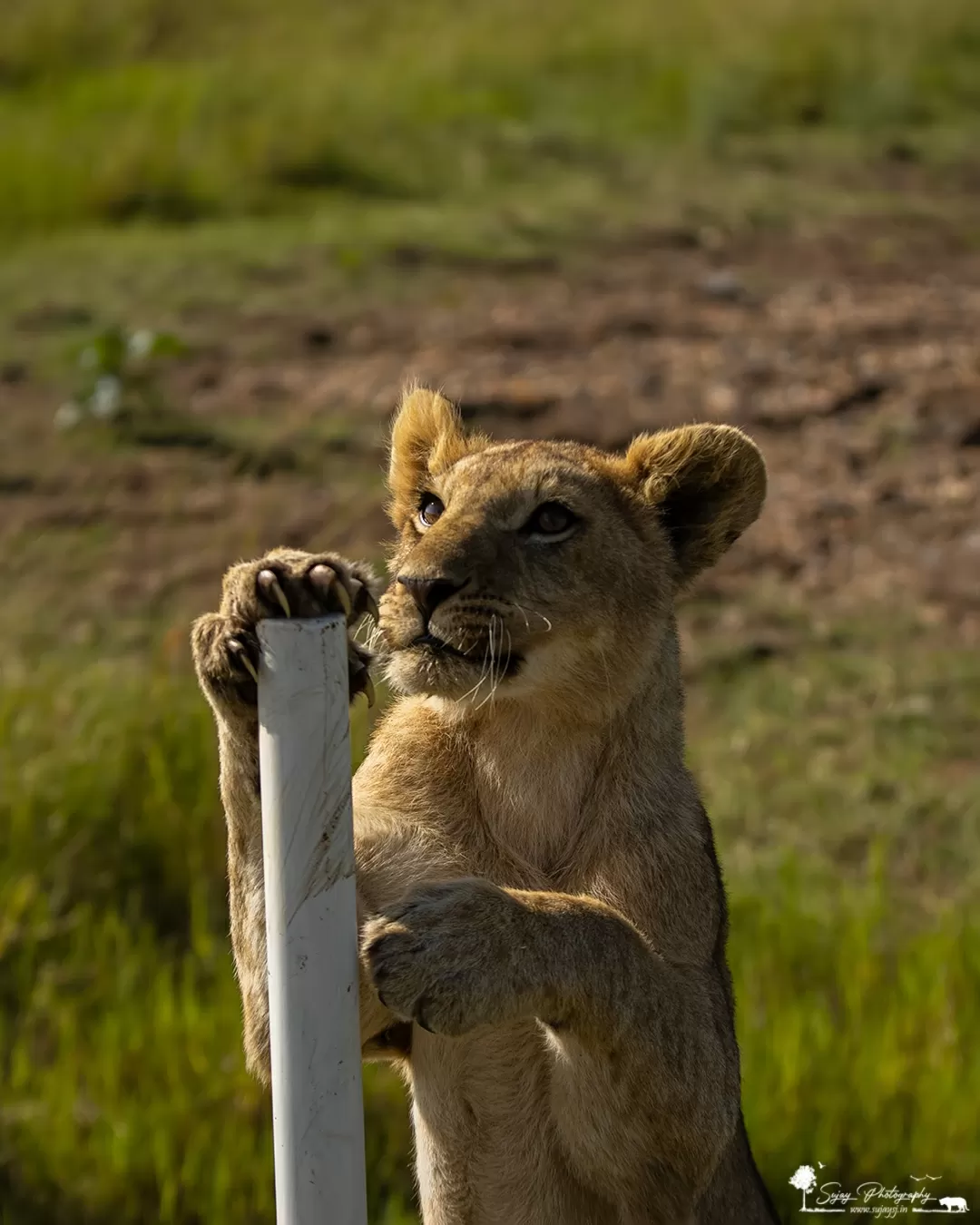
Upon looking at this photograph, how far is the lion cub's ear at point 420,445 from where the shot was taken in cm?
444

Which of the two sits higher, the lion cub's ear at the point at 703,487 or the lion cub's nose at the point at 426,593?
the lion cub's ear at the point at 703,487

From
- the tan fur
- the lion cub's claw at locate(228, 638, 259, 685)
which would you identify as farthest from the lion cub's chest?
the lion cub's claw at locate(228, 638, 259, 685)

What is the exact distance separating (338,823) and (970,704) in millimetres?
6246

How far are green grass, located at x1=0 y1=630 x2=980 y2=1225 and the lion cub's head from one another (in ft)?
7.00

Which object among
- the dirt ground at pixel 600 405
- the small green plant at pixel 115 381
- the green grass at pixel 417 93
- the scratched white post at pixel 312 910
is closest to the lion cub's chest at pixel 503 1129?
the scratched white post at pixel 312 910

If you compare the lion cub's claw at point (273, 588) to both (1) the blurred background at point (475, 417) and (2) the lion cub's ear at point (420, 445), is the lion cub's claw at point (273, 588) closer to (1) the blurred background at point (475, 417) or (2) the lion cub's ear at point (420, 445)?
(2) the lion cub's ear at point (420, 445)

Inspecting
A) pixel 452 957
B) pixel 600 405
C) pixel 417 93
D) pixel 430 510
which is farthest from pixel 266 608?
pixel 417 93

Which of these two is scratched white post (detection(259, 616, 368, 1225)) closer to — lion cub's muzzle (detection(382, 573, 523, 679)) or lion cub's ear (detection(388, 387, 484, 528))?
lion cub's muzzle (detection(382, 573, 523, 679))

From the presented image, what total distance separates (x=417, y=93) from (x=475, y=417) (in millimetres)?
7888

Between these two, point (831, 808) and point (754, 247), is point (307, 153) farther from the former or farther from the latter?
point (831, 808)

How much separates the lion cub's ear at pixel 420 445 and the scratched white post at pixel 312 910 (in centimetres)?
145

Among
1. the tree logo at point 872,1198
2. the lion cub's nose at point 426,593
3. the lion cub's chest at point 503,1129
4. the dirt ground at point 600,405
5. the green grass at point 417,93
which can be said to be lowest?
the tree logo at point 872,1198

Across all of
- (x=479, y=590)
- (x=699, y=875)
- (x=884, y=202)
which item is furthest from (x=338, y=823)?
(x=884, y=202)

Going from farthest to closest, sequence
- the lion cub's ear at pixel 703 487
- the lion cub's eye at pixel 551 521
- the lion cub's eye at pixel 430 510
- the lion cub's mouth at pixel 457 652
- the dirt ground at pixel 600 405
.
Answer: the dirt ground at pixel 600 405
the lion cub's ear at pixel 703 487
the lion cub's eye at pixel 430 510
the lion cub's eye at pixel 551 521
the lion cub's mouth at pixel 457 652
